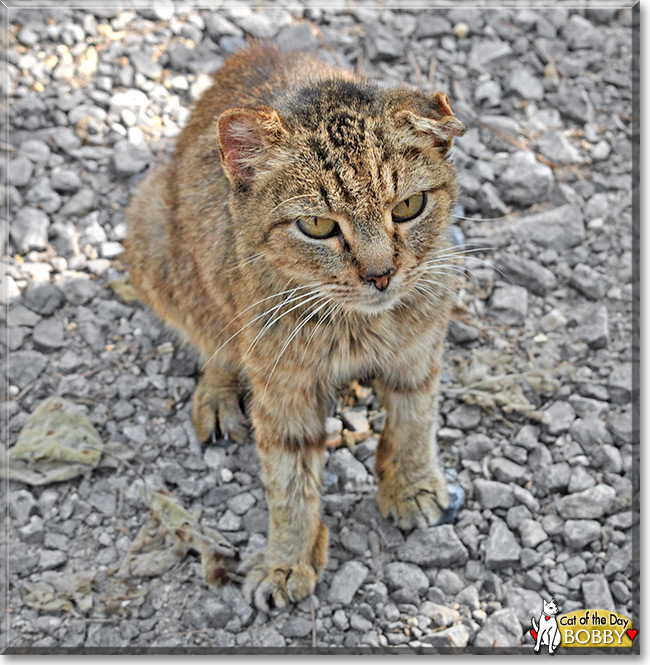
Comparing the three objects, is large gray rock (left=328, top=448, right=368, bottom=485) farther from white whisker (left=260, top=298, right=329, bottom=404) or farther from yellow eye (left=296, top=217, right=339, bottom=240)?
yellow eye (left=296, top=217, right=339, bottom=240)

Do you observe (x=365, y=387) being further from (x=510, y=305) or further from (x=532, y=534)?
(x=532, y=534)

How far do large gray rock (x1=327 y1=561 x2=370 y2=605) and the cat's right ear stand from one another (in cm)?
202

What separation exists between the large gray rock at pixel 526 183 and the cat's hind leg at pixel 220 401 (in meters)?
2.31

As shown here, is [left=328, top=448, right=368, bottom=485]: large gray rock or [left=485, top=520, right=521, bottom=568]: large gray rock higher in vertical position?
[left=328, top=448, right=368, bottom=485]: large gray rock

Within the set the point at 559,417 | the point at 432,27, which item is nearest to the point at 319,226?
the point at 559,417

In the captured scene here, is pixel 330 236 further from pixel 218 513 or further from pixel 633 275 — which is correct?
pixel 633 275

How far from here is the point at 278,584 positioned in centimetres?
389

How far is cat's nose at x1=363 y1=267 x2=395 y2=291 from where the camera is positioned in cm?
310

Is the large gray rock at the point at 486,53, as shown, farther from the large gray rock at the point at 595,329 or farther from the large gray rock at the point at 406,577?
the large gray rock at the point at 406,577

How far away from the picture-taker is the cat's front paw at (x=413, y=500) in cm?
412

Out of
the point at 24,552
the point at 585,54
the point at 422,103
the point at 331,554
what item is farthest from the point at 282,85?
the point at 585,54

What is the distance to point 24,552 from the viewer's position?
4.11 m

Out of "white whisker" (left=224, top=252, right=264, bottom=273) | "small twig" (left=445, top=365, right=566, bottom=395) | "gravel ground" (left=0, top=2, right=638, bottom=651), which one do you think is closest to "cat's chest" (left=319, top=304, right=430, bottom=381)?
"white whisker" (left=224, top=252, right=264, bottom=273)

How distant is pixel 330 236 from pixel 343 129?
428mm
